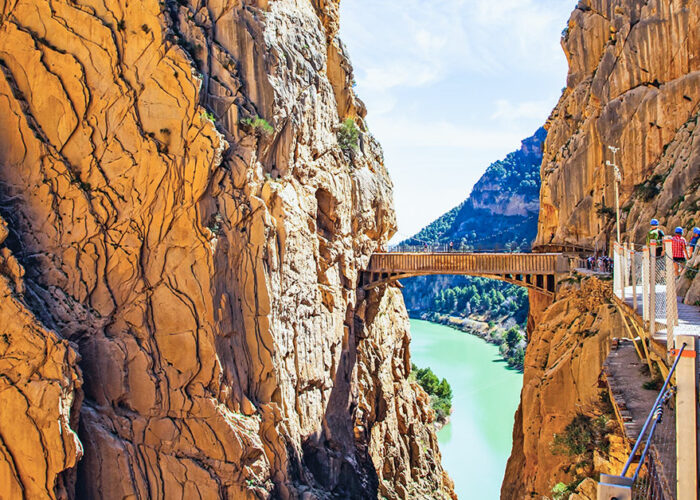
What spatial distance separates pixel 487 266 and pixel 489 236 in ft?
396

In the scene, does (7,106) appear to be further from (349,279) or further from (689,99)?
(689,99)

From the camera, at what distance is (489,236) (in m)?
146

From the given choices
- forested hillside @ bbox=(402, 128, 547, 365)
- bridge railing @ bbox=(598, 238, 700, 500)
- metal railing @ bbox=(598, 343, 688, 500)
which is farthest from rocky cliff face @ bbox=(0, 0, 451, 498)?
forested hillside @ bbox=(402, 128, 547, 365)

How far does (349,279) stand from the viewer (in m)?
28.1

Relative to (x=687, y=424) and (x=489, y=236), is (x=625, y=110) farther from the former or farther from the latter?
(x=489, y=236)

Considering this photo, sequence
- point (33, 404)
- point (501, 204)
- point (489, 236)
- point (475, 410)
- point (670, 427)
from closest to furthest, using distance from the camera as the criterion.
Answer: point (670, 427), point (33, 404), point (475, 410), point (489, 236), point (501, 204)

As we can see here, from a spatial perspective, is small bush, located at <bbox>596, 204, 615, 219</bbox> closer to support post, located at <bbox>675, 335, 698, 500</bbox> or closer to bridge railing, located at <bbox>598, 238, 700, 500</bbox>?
bridge railing, located at <bbox>598, 238, 700, 500</bbox>

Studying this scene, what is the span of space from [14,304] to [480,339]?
8724cm

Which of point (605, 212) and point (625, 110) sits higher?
point (625, 110)

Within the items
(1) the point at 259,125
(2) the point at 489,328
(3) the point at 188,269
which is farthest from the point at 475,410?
(2) the point at 489,328

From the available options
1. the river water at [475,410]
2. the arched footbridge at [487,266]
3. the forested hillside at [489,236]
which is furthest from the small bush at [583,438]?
the forested hillside at [489,236]

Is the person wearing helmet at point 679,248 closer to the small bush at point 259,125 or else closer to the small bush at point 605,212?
the small bush at point 259,125

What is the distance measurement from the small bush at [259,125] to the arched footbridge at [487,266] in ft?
36.9

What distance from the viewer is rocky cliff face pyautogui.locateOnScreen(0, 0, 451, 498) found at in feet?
54.9
